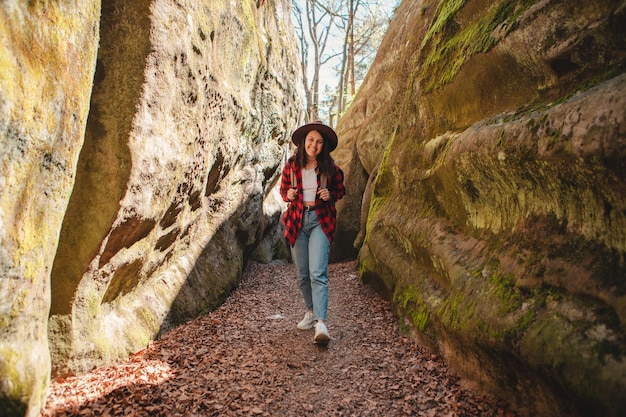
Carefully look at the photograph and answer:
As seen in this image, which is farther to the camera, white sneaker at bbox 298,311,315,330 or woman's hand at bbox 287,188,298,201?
white sneaker at bbox 298,311,315,330

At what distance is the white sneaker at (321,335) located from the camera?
4641 millimetres

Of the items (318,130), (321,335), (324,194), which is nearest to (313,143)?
(318,130)

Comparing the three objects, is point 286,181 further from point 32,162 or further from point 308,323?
point 32,162

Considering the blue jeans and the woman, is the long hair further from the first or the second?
the blue jeans

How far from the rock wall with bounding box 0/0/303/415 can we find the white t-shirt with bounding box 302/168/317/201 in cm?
165

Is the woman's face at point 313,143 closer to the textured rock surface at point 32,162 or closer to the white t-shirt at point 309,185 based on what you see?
the white t-shirt at point 309,185

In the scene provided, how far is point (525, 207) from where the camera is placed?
3.29 meters

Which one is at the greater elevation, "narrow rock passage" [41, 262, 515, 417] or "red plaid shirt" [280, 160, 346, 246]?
"red plaid shirt" [280, 160, 346, 246]

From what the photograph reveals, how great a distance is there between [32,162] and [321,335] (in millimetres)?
3450

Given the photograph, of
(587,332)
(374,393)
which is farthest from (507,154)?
(374,393)

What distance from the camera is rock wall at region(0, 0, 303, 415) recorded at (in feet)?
8.26

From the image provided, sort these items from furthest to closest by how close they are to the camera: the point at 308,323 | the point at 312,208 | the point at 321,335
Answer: the point at 308,323 < the point at 312,208 < the point at 321,335

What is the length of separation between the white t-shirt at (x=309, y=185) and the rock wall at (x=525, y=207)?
1547 millimetres

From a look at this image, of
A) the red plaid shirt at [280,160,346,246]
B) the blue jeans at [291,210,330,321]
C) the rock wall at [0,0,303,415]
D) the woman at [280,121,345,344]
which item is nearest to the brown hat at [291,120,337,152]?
the woman at [280,121,345,344]
